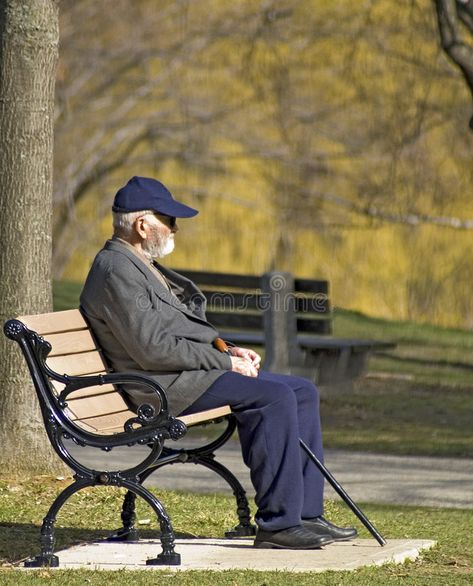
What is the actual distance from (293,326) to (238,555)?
21.6 ft

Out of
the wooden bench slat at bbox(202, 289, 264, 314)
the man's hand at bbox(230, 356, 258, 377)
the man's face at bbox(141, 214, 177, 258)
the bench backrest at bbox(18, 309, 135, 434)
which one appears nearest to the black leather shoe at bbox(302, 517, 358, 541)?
the man's hand at bbox(230, 356, 258, 377)

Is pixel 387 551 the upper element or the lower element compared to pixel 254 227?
lower

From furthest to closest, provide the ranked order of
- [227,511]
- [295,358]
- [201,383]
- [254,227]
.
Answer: [254,227], [295,358], [227,511], [201,383]

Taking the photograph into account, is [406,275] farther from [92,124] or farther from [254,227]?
[92,124]

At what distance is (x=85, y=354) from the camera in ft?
19.7

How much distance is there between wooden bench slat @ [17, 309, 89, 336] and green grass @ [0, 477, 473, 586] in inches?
37.0

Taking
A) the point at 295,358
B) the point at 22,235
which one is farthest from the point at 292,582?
the point at 295,358

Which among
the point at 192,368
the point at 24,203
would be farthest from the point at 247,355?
the point at 24,203

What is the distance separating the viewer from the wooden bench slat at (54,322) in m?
5.88

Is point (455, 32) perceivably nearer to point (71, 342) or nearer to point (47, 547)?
point (71, 342)

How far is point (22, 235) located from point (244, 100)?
49.7 ft

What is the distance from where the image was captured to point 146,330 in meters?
5.80

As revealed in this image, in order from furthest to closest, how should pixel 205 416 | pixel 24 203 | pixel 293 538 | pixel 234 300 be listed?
pixel 234 300
pixel 24 203
pixel 293 538
pixel 205 416

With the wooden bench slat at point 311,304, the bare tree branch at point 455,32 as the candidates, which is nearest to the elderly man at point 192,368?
the wooden bench slat at point 311,304
